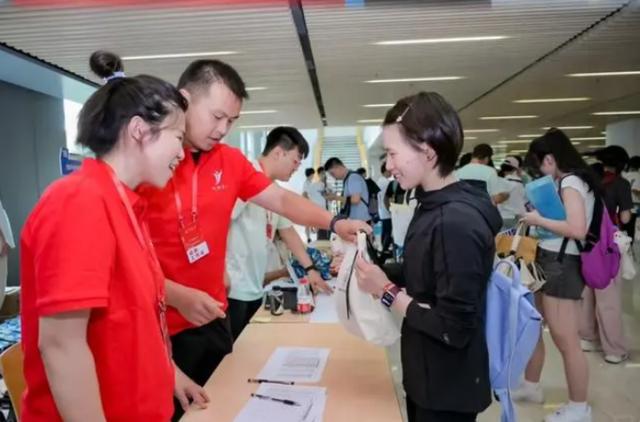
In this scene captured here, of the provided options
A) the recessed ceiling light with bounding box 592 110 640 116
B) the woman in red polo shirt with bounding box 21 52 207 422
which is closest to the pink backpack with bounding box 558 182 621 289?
the woman in red polo shirt with bounding box 21 52 207 422

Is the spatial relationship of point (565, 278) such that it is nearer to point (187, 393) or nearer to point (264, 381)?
point (264, 381)

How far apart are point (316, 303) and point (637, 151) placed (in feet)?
41.9

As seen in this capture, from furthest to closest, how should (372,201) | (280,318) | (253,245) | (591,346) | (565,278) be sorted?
(372,201) → (591,346) → (565,278) → (253,245) → (280,318)

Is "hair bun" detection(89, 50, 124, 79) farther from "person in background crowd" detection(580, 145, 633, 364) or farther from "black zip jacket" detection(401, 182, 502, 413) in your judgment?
"person in background crowd" detection(580, 145, 633, 364)

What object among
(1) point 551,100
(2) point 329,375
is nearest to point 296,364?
(2) point 329,375

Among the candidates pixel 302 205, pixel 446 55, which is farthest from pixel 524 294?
pixel 446 55

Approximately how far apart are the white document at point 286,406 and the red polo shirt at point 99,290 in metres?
0.30

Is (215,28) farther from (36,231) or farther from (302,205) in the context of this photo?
(36,231)

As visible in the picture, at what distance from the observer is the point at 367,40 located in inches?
176

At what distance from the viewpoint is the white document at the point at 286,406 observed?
1.20 metres

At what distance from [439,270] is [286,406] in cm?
55

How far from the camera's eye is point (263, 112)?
913 cm

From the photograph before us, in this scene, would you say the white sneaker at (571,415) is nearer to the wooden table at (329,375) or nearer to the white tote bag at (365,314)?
the wooden table at (329,375)

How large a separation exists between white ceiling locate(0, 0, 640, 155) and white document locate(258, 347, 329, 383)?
8.99 ft
